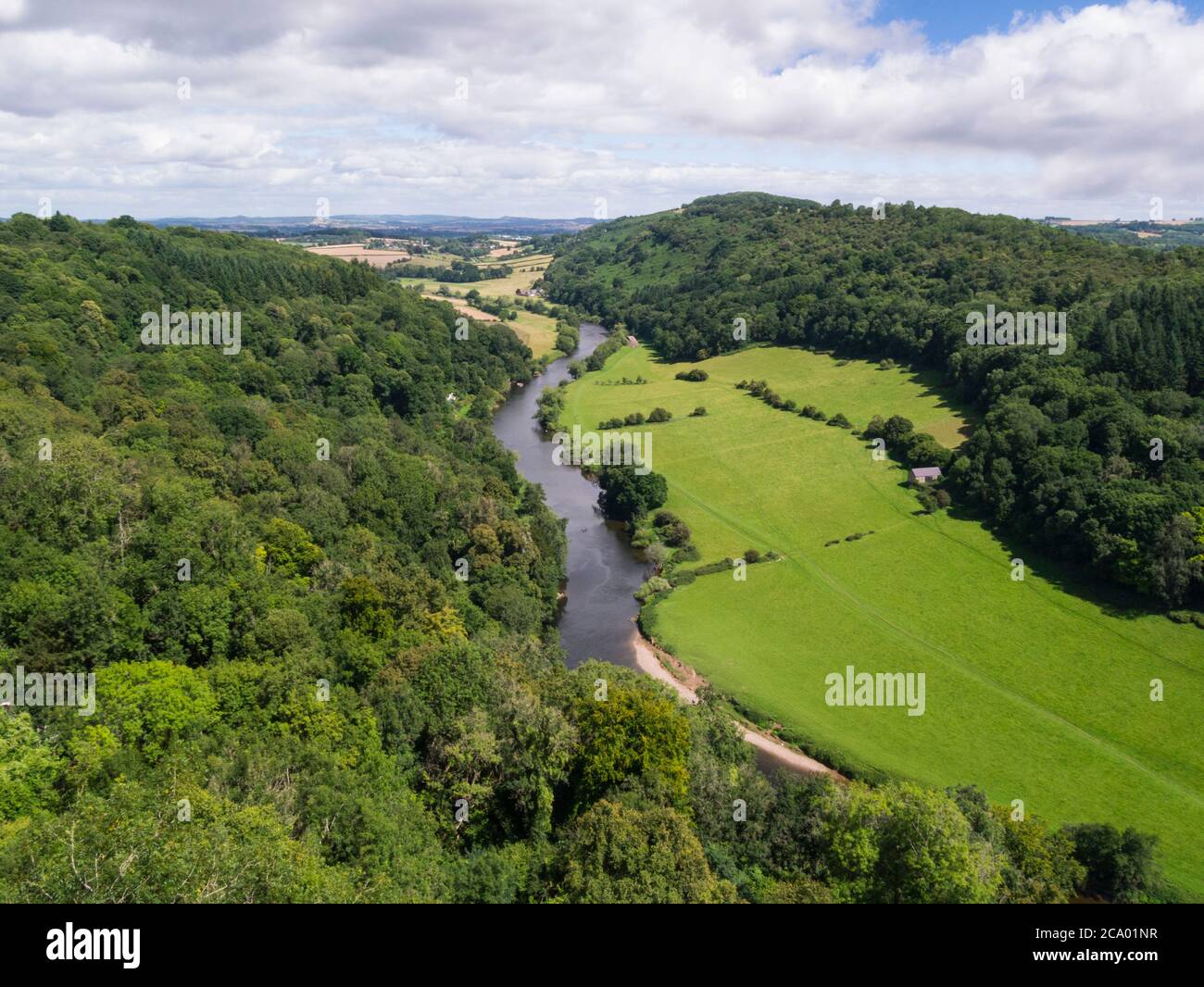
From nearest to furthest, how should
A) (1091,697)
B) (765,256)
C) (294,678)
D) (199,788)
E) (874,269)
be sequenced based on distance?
(199,788)
(294,678)
(1091,697)
(874,269)
(765,256)

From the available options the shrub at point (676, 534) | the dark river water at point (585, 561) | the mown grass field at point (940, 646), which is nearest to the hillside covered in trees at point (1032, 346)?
the mown grass field at point (940, 646)

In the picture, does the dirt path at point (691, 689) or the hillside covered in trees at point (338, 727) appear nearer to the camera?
the hillside covered in trees at point (338, 727)

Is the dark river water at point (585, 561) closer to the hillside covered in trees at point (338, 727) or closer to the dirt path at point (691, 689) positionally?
the dirt path at point (691, 689)

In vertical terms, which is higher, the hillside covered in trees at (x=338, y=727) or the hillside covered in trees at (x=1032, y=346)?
the hillside covered in trees at (x=1032, y=346)

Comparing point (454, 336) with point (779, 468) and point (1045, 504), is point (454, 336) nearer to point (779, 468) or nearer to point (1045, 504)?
point (779, 468)

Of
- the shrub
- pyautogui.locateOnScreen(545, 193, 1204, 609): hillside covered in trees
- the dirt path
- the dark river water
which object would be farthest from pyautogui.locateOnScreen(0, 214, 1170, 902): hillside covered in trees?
pyautogui.locateOnScreen(545, 193, 1204, 609): hillside covered in trees

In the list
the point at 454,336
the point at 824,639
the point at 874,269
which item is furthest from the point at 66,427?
the point at 874,269

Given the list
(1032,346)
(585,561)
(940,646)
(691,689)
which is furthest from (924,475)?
(691,689)

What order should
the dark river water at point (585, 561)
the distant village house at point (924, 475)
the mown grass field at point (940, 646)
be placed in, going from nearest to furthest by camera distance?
the mown grass field at point (940, 646) < the dark river water at point (585, 561) < the distant village house at point (924, 475)
